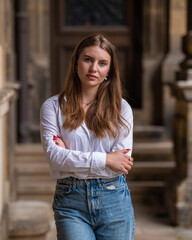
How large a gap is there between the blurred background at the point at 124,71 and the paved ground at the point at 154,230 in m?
0.10

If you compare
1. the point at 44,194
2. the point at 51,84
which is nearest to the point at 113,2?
the point at 51,84

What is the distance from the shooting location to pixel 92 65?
2.42m

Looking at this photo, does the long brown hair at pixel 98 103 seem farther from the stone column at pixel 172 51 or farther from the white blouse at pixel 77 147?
the stone column at pixel 172 51

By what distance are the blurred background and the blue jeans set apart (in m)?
3.72

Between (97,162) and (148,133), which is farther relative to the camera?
(148,133)

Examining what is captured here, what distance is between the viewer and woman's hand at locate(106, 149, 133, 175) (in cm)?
234

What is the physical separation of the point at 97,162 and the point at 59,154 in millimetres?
180

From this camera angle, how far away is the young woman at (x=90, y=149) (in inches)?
92.0

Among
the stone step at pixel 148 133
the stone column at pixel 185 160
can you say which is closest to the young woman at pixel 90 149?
the stone column at pixel 185 160

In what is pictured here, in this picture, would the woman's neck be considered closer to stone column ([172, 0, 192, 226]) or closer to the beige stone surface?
the beige stone surface

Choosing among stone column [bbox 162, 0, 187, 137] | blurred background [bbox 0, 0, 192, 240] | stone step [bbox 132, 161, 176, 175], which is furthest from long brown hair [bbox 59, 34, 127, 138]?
stone column [bbox 162, 0, 187, 137]

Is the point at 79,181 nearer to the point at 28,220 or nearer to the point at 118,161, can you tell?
the point at 118,161

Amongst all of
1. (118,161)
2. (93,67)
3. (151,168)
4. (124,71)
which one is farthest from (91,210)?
(124,71)

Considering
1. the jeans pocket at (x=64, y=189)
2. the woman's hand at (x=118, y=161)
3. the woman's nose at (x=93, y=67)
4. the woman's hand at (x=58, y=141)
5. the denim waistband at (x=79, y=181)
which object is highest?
the woman's nose at (x=93, y=67)
